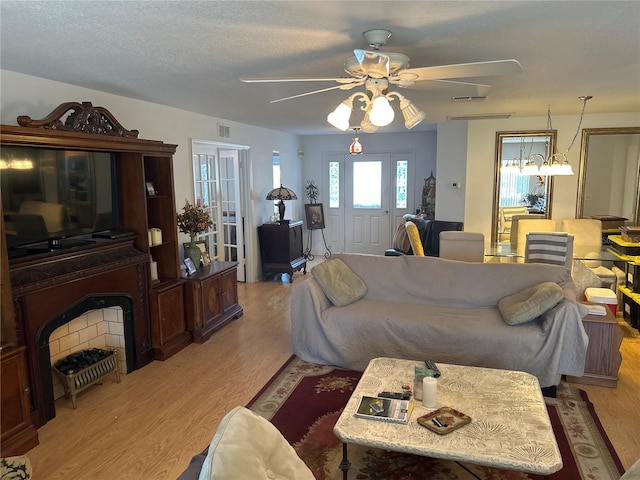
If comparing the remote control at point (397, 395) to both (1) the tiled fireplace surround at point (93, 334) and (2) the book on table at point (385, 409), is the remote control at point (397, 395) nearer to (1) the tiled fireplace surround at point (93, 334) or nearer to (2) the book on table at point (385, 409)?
(2) the book on table at point (385, 409)

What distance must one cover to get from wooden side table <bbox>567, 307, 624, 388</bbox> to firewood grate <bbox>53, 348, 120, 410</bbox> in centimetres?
358

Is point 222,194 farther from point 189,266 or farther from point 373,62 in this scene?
point 373,62

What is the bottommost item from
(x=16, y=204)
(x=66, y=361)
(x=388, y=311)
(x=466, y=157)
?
(x=66, y=361)

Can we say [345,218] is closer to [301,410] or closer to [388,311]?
[388,311]

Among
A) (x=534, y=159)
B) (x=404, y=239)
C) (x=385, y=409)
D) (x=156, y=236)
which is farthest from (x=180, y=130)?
(x=534, y=159)

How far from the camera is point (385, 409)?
223cm

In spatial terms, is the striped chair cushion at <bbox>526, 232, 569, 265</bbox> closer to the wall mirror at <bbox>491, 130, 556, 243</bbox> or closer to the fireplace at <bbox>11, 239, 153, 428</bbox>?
the wall mirror at <bbox>491, 130, 556, 243</bbox>

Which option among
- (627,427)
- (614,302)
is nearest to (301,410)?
(627,427)

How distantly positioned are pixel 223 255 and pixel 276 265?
36.6 inches

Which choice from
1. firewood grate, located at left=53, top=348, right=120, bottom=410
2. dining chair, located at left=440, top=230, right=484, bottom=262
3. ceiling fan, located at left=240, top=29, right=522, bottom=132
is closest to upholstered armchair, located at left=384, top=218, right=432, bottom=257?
dining chair, located at left=440, top=230, right=484, bottom=262

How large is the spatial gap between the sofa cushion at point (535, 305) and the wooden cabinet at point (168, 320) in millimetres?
2813

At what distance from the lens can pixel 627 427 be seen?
2.77 m

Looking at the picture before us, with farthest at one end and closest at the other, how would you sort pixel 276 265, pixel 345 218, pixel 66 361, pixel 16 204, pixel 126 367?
pixel 345 218, pixel 276 265, pixel 126 367, pixel 66 361, pixel 16 204

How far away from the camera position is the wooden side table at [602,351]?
3.25 meters
